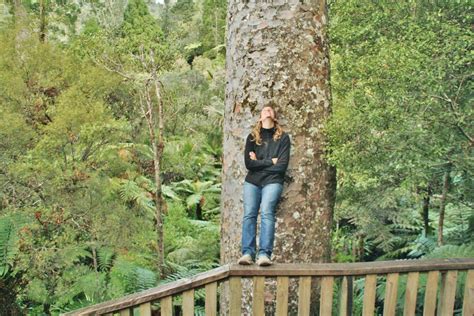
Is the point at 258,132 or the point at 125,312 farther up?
the point at 258,132

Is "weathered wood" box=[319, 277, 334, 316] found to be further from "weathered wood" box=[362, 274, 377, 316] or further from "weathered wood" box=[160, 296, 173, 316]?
"weathered wood" box=[160, 296, 173, 316]

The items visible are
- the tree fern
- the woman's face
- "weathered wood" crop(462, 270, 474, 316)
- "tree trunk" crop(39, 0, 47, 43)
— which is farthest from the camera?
"tree trunk" crop(39, 0, 47, 43)

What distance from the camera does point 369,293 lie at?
262cm

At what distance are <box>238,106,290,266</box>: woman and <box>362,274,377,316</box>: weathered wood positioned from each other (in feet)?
1.97

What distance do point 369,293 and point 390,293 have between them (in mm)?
141

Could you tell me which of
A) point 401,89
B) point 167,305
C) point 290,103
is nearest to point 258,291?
point 167,305

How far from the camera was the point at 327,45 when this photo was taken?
3.33 m

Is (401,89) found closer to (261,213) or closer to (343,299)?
(261,213)

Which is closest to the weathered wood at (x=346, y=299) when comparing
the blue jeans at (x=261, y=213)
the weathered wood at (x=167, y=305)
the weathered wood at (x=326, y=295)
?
the weathered wood at (x=326, y=295)

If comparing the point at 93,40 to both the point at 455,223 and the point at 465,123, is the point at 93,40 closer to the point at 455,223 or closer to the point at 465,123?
the point at 465,123

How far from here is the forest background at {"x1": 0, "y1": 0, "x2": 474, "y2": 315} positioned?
2826 mm

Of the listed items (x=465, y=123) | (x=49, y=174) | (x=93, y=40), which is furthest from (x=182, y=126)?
(x=465, y=123)

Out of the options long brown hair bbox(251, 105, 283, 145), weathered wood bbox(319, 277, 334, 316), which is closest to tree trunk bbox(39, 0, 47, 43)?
long brown hair bbox(251, 105, 283, 145)

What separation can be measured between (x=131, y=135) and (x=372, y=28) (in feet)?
16.8
